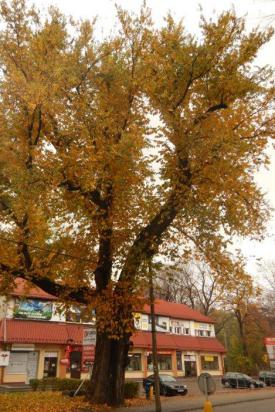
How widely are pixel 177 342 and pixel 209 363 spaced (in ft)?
23.9

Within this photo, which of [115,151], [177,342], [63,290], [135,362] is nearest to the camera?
[115,151]

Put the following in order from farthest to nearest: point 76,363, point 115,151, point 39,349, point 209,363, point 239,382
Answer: point 209,363, point 76,363, point 239,382, point 39,349, point 115,151

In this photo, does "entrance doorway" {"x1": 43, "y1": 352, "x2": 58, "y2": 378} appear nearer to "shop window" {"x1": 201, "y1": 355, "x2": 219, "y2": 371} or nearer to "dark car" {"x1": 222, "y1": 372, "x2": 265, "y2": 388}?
"dark car" {"x1": 222, "y1": 372, "x2": 265, "y2": 388}

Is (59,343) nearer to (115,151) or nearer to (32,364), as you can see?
(32,364)

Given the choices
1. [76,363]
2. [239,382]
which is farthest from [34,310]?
[239,382]

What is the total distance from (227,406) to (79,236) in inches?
441

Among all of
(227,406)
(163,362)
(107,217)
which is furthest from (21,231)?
(163,362)

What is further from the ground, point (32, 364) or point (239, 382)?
point (32, 364)

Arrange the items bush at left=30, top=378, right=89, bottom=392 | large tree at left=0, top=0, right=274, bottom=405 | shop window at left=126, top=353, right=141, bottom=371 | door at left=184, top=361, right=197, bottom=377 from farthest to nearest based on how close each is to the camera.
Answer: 1. door at left=184, top=361, right=197, bottom=377
2. shop window at left=126, top=353, right=141, bottom=371
3. bush at left=30, top=378, right=89, bottom=392
4. large tree at left=0, top=0, right=274, bottom=405

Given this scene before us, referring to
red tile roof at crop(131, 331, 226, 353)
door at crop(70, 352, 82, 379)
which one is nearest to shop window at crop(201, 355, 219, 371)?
red tile roof at crop(131, 331, 226, 353)

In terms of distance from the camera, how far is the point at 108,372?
15359mm

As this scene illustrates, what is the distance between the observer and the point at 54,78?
12273mm

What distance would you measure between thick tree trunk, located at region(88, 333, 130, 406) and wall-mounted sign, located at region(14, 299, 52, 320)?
61.4 feet

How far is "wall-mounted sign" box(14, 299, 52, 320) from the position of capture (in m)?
32.9
